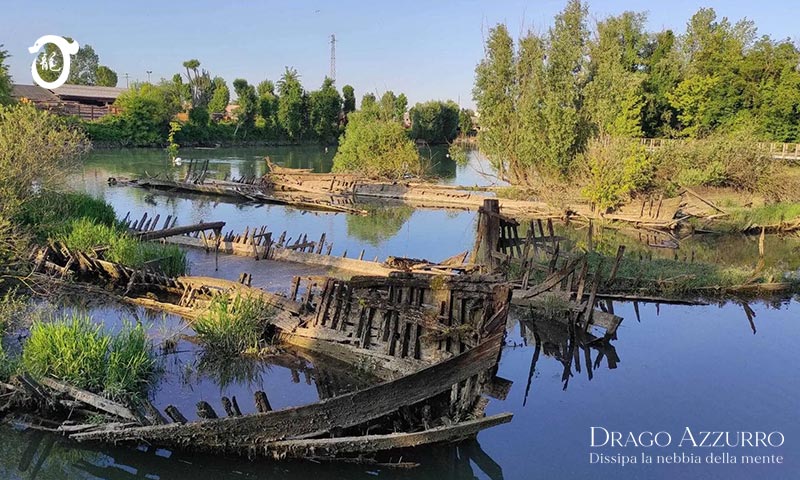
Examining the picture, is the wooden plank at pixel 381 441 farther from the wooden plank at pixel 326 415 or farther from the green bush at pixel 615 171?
the green bush at pixel 615 171

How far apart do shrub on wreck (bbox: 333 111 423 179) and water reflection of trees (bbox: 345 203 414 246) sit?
24.3ft

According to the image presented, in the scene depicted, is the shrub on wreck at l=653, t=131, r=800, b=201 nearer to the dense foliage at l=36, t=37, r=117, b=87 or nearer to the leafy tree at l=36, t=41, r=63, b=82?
the leafy tree at l=36, t=41, r=63, b=82

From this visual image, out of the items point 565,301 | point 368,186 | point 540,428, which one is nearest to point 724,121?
point 368,186

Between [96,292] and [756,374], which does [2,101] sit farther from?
[756,374]

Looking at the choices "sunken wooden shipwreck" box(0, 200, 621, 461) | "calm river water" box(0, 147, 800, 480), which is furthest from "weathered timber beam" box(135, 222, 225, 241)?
"sunken wooden shipwreck" box(0, 200, 621, 461)

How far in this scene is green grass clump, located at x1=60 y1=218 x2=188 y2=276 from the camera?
44.0ft

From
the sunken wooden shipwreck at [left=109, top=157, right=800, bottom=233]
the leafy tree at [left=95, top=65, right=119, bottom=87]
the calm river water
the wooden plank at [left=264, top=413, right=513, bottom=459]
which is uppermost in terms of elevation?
the leafy tree at [left=95, top=65, right=119, bottom=87]

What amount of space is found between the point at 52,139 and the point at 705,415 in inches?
573

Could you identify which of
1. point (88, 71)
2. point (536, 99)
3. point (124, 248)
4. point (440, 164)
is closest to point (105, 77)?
point (88, 71)

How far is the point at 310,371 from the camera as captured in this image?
32.9 ft

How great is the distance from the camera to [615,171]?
85.9 ft

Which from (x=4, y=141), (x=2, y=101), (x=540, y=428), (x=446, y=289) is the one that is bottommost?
(x=540, y=428)

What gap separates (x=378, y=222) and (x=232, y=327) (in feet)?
53.5

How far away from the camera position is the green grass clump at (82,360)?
8055 millimetres
